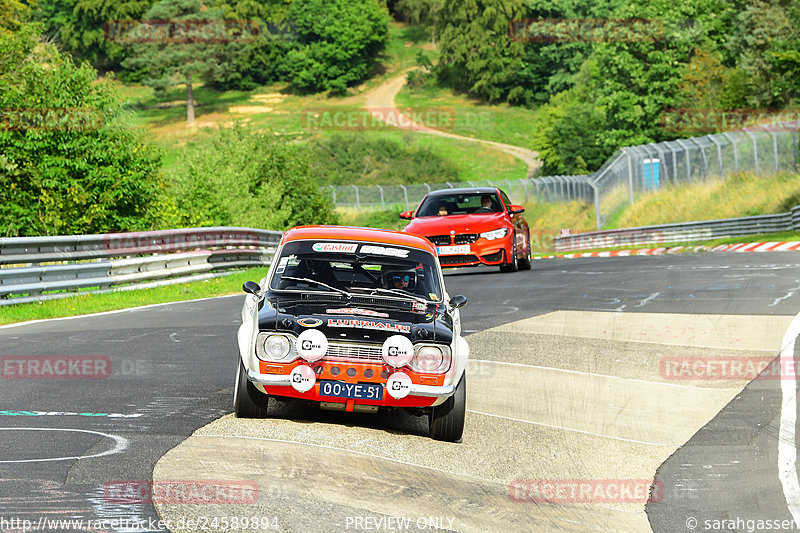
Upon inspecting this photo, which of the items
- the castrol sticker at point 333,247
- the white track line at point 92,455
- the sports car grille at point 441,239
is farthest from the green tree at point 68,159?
the white track line at point 92,455

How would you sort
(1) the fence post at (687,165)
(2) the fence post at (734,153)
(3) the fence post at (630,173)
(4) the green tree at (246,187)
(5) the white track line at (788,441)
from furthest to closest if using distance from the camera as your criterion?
(3) the fence post at (630,173)
(1) the fence post at (687,165)
(2) the fence post at (734,153)
(4) the green tree at (246,187)
(5) the white track line at (788,441)

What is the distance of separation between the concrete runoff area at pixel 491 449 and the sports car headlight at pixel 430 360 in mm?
543

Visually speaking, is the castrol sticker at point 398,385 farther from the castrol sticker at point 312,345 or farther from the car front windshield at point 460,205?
the car front windshield at point 460,205

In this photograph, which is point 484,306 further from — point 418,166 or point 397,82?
point 397,82

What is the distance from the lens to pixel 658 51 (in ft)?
224

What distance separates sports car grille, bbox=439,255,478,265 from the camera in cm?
2102

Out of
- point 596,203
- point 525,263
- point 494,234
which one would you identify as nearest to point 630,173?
point 596,203

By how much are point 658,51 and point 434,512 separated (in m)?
66.2

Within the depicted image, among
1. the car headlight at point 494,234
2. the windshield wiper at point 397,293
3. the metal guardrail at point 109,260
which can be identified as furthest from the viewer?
the car headlight at point 494,234

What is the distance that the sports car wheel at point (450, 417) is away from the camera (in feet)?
25.2

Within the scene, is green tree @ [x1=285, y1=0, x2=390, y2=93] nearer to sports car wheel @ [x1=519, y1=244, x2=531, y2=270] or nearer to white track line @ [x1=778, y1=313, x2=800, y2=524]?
sports car wheel @ [x1=519, y1=244, x2=531, y2=270]

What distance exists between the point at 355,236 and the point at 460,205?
13119 mm

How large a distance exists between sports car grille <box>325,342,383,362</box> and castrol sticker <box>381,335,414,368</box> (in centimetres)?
5

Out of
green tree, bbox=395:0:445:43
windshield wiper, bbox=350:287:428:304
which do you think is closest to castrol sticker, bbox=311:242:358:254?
windshield wiper, bbox=350:287:428:304
